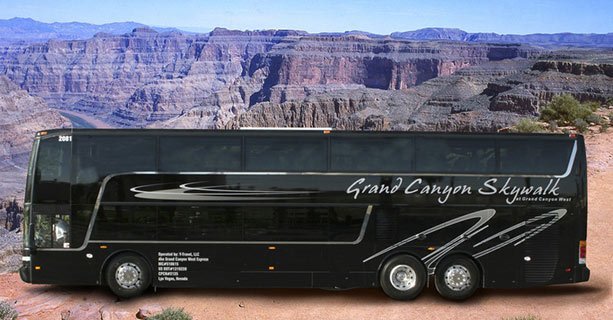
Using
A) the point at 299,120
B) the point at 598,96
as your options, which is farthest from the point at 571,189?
the point at 299,120

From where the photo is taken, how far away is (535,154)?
47.0ft

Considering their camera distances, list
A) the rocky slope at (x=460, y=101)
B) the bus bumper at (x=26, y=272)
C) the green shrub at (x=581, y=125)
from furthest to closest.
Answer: the rocky slope at (x=460, y=101), the green shrub at (x=581, y=125), the bus bumper at (x=26, y=272)

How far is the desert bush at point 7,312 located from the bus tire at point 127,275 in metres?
1.91

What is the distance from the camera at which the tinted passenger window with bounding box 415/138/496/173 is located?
14117mm

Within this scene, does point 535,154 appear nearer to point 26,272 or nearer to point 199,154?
point 199,154

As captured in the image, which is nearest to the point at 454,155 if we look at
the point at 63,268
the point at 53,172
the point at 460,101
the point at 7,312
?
the point at 53,172

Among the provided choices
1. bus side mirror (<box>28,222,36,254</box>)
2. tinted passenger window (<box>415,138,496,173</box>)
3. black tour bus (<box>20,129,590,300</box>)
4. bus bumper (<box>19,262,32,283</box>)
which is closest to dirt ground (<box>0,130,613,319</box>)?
black tour bus (<box>20,129,590,300</box>)

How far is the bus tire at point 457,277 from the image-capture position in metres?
14.4

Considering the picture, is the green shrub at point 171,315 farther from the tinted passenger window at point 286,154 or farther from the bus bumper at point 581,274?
the bus bumper at point 581,274

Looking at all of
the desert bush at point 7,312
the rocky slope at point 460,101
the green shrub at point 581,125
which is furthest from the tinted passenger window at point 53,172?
the rocky slope at point 460,101

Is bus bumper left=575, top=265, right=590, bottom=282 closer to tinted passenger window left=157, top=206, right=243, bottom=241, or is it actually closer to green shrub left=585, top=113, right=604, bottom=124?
tinted passenger window left=157, top=206, right=243, bottom=241

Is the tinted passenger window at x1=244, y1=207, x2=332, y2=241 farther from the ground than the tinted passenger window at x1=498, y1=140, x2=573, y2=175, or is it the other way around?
the tinted passenger window at x1=498, y1=140, x2=573, y2=175

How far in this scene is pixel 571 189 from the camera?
14.2 metres

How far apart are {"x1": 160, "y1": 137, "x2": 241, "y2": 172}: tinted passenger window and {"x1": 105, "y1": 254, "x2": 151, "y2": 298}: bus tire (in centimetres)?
213
